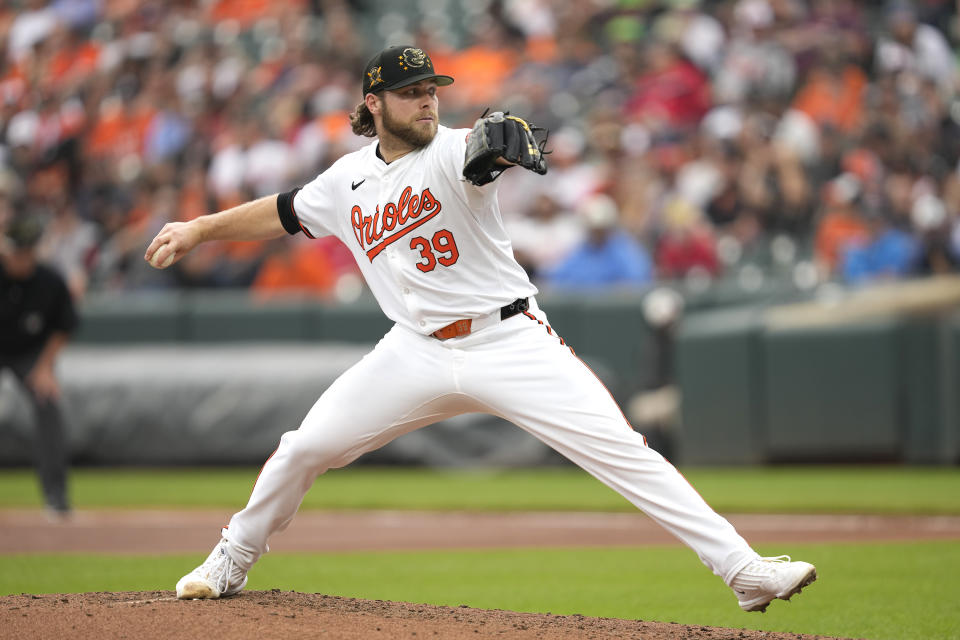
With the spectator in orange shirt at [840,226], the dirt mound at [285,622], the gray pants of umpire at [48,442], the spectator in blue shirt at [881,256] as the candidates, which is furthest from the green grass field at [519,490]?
the dirt mound at [285,622]

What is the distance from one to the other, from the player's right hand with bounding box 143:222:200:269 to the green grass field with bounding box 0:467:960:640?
76.8 inches

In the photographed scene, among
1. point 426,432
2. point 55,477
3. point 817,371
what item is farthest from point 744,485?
point 55,477

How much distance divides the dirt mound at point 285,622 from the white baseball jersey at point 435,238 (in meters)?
1.08

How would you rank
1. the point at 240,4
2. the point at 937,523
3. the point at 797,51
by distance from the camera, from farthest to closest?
the point at 240,4, the point at 797,51, the point at 937,523

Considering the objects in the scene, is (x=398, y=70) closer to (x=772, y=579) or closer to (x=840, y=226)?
(x=772, y=579)

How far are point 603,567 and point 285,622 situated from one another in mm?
2800

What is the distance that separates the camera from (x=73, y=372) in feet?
42.7

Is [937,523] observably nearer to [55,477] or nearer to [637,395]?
[637,395]

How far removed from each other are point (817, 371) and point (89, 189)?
10.0 meters

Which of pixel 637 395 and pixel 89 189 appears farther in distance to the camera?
pixel 89 189

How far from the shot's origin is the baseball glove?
13.8 feet

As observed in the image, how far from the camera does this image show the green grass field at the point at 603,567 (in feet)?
17.9

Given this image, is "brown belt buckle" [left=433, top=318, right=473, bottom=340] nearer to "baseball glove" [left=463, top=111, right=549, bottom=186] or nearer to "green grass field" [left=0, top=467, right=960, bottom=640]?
"baseball glove" [left=463, top=111, right=549, bottom=186]

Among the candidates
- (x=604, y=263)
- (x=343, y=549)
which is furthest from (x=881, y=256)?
(x=343, y=549)
